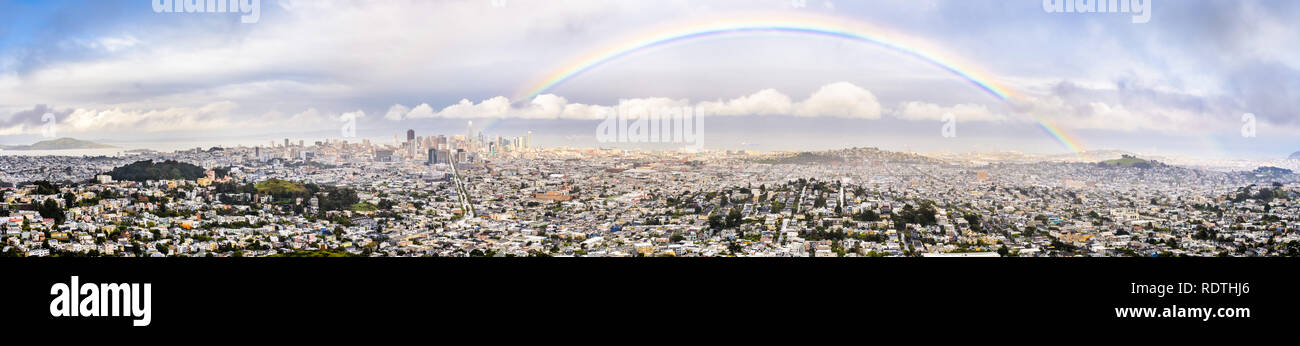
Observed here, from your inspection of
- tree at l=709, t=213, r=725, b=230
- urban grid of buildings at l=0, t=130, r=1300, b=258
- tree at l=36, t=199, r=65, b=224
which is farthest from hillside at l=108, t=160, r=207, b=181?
tree at l=709, t=213, r=725, b=230

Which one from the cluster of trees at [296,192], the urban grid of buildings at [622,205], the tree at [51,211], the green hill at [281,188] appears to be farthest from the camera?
the green hill at [281,188]

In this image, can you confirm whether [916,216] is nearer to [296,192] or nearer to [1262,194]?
[1262,194]

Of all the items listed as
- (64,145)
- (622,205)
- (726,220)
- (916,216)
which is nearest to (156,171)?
(64,145)

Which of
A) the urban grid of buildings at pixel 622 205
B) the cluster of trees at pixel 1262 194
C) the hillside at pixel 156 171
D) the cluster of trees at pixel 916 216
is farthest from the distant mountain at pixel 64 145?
the cluster of trees at pixel 1262 194

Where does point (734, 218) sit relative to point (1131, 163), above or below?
below

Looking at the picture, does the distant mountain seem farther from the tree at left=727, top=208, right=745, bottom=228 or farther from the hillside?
the tree at left=727, top=208, right=745, bottom=228

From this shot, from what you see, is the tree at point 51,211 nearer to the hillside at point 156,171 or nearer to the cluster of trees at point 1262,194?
the hillside at point 156,171
